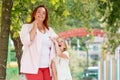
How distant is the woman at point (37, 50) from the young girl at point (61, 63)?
12 centimetres

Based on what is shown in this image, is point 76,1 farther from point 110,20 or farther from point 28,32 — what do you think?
point 28,32

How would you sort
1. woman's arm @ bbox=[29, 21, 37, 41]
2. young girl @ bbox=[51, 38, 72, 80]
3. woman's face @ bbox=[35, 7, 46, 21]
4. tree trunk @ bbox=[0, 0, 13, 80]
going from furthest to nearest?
tree trunk @ bbox=[0, 0, 13, 80] < young girl @ bbox=[51, 38, 72, 80] < woman's face @ bbox=[35, 7, 46, 21] < woman's arm @ bbox=[29, 21, 37, 41]

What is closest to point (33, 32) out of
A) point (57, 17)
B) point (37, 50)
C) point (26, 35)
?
point (26, 35)

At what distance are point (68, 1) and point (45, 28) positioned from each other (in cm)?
437

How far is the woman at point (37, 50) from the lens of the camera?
18.9 ft

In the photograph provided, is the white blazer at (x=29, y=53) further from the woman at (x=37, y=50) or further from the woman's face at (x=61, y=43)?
the woman's face at (x=61, y=43)

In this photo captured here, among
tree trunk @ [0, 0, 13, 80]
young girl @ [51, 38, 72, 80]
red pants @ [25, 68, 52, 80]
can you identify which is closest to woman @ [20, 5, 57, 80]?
red pants @ [25, 68, 52, 80]

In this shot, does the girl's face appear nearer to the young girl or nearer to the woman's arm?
→ the young girl

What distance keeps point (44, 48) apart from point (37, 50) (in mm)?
127

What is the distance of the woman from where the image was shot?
5770 mm

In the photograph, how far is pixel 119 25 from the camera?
1033 cm

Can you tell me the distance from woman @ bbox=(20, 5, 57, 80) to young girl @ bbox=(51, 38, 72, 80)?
0.39 ft

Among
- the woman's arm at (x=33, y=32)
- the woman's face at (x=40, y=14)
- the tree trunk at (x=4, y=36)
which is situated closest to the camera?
the woman's arm at (x=33, y=32)

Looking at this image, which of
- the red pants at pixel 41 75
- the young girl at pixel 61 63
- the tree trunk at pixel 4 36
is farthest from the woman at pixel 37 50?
the tree trunk at pixel 4 36
